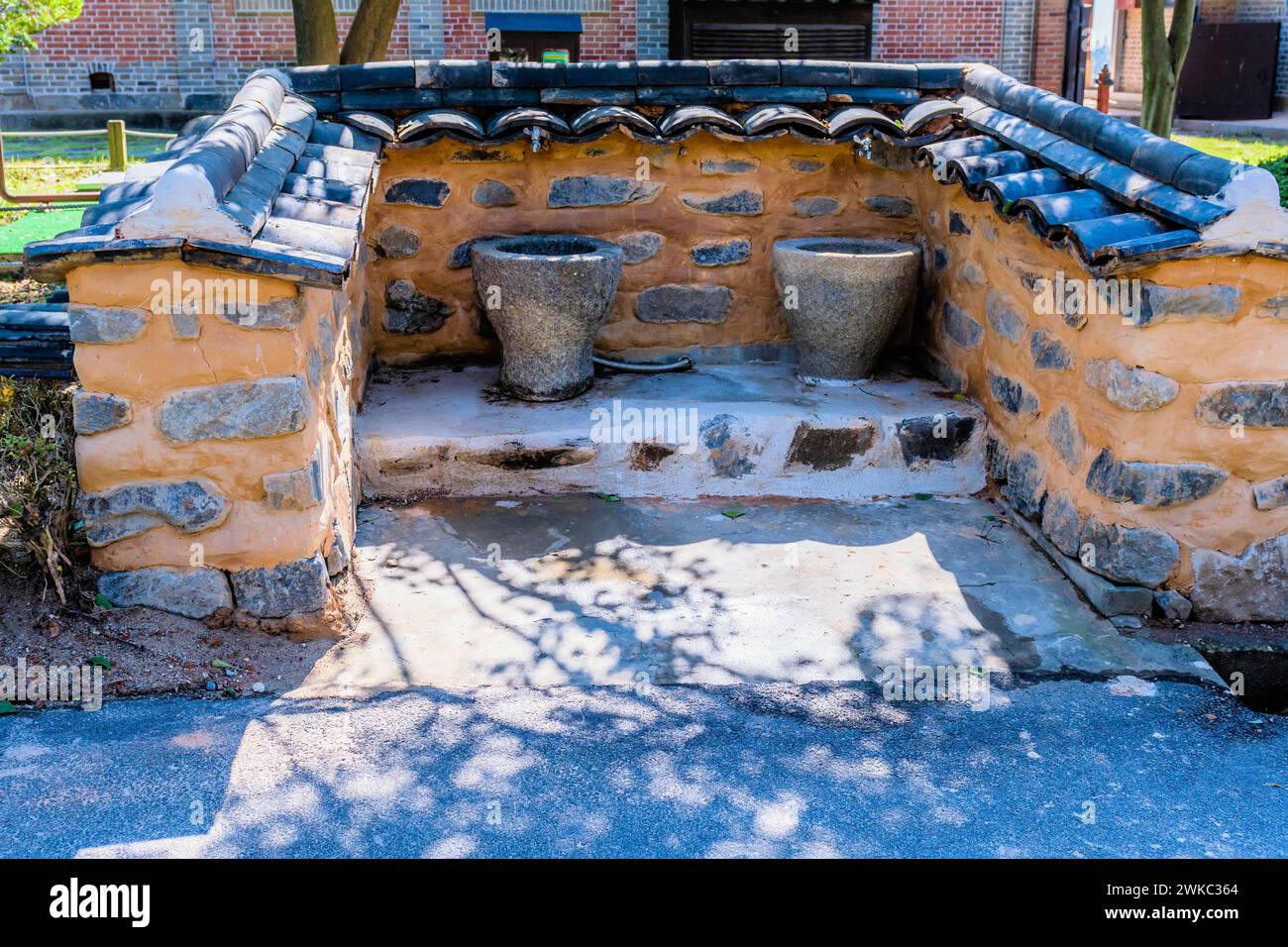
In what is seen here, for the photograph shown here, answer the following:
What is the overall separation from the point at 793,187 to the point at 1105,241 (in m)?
2.33

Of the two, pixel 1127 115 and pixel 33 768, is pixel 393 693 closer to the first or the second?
pixel 33 768

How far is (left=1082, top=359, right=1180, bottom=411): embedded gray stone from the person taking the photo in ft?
13.7

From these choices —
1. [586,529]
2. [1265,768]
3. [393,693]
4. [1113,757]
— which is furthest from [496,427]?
[1265,768]

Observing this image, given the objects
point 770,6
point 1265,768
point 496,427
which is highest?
point 770,6

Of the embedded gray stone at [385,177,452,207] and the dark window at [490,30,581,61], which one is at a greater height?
the dark window at [490,30,581,61]

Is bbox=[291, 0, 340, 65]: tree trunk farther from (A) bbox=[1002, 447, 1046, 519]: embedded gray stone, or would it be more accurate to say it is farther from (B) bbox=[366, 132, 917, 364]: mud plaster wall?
(A) bbox=[1002, 447, 1046, 519]: embedded gray stone

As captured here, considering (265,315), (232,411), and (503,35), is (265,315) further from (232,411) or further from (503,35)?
(503,35)

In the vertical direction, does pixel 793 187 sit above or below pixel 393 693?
above

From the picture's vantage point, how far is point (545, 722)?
3.59 m

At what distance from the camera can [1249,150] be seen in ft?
51.7

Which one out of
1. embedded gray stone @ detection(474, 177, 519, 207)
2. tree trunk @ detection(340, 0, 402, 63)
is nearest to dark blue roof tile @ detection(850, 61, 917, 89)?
embedded gray stone @ detection(474, 177, 519, 207)

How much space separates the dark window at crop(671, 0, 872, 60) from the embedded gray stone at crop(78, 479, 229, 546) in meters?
12.2

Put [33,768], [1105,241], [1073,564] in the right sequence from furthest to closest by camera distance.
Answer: [1073,564] < [1105,241] < [33,768]

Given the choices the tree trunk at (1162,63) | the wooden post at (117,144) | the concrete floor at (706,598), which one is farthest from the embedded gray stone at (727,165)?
the wooden post at (117,144)
